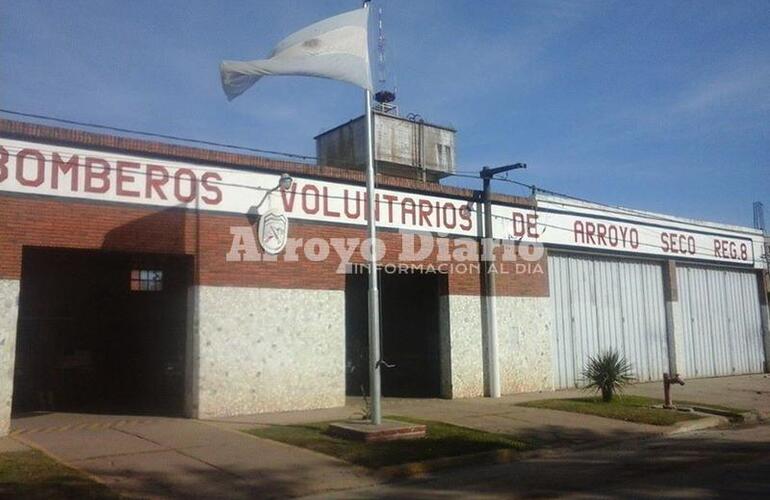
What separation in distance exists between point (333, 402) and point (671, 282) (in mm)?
13574

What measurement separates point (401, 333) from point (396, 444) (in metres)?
9.64

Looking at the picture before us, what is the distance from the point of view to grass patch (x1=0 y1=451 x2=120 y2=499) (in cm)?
848

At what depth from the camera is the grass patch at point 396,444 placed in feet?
35.8

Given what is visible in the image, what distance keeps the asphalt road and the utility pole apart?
657 centimetres

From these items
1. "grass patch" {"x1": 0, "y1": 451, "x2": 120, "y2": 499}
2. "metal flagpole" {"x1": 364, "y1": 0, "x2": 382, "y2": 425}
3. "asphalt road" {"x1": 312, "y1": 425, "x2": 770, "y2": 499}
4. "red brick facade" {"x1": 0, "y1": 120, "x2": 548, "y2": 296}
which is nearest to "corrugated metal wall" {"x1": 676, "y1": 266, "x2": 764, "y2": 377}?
"red brick facade" {"x1": 0, "y1": 120, "x2": 548, "y2": 296}

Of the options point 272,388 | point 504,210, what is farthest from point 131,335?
point 504,210

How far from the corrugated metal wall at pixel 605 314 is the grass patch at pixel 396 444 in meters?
8.66

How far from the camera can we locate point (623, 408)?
53.9 ft

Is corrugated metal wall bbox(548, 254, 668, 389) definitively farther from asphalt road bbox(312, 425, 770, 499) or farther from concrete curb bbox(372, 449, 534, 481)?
concrete curb bbox(372, 449, 534, 481)

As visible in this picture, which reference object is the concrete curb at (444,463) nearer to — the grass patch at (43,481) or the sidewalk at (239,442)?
the sidewalk at (239,442)

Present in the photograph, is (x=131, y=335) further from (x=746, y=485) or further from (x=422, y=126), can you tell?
(x=746, y=485)

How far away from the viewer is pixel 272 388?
15680 millimetres

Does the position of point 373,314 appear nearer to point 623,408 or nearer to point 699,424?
point 623,408

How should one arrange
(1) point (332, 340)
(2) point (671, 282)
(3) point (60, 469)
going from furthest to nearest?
(2) point (671, 282)
(1) point (332, 340)
(3) point (60, 469)
